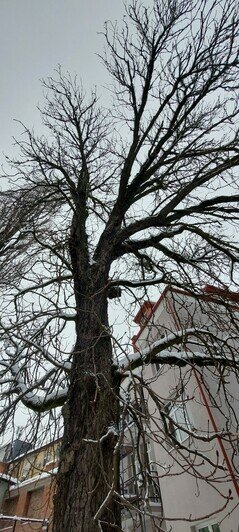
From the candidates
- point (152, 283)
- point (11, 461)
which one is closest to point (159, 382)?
point (152, 283)

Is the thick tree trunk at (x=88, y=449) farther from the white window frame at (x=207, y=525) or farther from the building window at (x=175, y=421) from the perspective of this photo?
the white window frame at (x=207, y=525)

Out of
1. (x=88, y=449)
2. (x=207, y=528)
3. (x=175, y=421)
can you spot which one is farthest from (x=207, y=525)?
(x=88, y=449)

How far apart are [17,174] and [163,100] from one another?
9.11 feet

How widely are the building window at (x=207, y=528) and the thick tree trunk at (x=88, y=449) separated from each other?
586 centimetres

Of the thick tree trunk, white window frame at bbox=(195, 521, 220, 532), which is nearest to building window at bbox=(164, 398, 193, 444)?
the thick tree trunk

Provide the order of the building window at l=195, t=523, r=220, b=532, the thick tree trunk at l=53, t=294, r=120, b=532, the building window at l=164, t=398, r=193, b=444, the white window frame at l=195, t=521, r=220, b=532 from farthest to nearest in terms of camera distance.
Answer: the white window frame at l=195, t=521, r=220, b=532 → the building window at l=195, t=523, r=220, b=532 → the building window at l=164, t=398, r=193, b=444 → the thick tree trunk at l=53, t=294, r=120, b=532

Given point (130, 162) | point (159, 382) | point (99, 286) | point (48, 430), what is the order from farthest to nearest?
point (159, 382), point (130, 162), point (99, 286), point (48, 430)

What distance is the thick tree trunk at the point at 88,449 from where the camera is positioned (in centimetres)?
170

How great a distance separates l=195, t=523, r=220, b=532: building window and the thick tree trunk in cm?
586

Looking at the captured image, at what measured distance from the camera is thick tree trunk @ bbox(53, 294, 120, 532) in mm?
1698

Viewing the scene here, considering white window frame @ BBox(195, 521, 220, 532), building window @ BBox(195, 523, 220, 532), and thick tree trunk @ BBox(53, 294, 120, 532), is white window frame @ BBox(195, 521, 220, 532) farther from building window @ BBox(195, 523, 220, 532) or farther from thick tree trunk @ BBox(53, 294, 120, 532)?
thick tree trunk @ BBox(53, 294, 120, 532)

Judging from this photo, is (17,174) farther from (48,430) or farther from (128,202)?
(48,430)

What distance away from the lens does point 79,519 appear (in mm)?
1673

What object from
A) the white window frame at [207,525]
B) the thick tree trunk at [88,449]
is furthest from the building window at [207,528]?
the thick tree trunk at [88,449]
